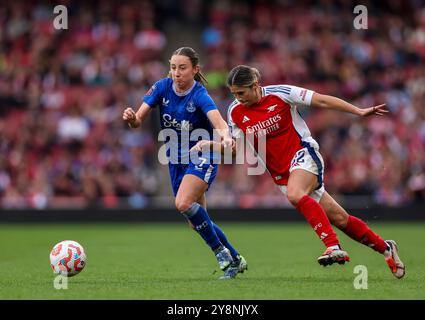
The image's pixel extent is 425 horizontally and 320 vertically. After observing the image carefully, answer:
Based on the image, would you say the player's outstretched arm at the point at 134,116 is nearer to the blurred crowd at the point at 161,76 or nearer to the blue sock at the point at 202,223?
the blue sock at the point at 202,223

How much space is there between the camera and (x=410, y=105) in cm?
1980

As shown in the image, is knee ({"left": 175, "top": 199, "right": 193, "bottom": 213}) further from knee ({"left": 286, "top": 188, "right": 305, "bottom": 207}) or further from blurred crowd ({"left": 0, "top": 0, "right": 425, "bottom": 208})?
blurred crowd ({"left": 0, "top": 0, "right": 425, "bottom": 208})

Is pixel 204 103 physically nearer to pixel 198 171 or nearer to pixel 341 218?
pixel 198 171

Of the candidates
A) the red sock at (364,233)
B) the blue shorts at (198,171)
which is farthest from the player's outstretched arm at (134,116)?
the red sock at (364,233)

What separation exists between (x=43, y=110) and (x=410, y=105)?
8603 millimetres

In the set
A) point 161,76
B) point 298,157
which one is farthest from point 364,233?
point 161,76

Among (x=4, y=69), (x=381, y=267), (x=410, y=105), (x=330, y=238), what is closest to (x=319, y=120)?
(x=410, y=105)

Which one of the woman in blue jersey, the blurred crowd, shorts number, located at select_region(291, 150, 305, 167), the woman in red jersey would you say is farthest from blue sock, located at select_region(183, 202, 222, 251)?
the blurred crowd

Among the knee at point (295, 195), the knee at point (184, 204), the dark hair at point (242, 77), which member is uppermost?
the dark hair at point (242, 77)

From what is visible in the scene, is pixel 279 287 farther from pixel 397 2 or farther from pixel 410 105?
pixel 397 2

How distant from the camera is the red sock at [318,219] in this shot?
7.77m

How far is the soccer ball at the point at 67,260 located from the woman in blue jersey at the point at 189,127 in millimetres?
1059

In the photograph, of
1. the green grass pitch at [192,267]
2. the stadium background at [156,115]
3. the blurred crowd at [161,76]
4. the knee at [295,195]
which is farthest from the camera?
the blurred crowd at [161,76]

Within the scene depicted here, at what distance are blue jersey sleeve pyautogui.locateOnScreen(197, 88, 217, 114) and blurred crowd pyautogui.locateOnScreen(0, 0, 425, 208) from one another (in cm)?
1016
